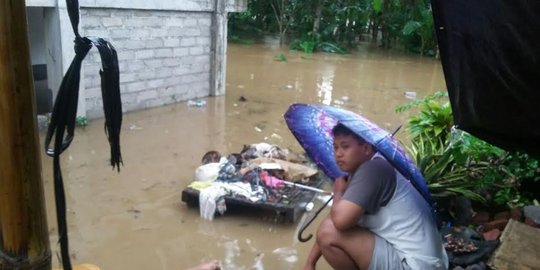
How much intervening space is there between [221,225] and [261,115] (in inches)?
157

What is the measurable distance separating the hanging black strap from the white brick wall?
5670 mm

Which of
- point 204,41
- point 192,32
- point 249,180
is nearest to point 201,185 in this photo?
point 249,180

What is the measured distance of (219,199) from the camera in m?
4.14

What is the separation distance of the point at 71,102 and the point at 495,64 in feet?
4.14

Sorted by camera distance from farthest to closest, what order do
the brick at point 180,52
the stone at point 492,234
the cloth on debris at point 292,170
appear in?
the brick at point 180,52, the cloth on debris at point 292,170, the stone at point 492,234

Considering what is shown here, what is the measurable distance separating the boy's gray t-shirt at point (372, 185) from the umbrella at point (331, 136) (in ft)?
0.22

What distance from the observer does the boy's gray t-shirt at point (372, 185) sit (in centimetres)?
238

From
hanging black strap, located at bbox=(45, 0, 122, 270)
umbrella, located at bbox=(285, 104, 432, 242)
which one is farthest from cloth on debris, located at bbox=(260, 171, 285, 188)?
hanging black strap, located at bbox=(45, 0, 122, 270)

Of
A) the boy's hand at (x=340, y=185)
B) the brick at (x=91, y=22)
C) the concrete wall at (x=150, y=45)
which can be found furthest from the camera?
the brick at (x=91, y=22)

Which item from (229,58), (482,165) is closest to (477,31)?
(482,165)

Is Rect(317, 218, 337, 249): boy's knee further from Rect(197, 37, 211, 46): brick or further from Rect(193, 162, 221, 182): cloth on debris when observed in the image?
Rect(197, 37, 211, 46): brick

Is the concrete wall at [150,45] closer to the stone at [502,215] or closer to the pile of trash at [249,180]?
the pile of trash at [249,180]

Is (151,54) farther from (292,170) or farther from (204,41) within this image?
(292,170)

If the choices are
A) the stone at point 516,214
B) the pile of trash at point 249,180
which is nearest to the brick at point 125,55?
the pile of trash at point 249,180
